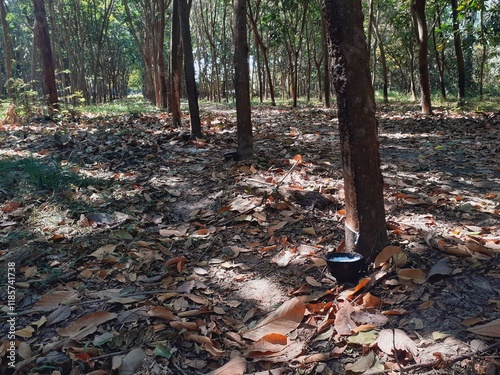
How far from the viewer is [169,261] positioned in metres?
3.04

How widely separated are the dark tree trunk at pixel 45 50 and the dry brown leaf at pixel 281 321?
31.5ft

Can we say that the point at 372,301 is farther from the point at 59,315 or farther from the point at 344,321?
the point at 59,315

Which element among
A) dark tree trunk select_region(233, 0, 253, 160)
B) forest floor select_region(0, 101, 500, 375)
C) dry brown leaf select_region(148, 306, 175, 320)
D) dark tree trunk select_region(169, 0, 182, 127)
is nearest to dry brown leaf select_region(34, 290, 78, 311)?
forest floor select_region(0, 101, 500, 375)

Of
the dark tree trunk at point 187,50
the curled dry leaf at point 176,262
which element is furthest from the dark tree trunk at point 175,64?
the curled dry leaf at point 176,262

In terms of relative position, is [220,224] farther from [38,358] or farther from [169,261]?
[38,358]

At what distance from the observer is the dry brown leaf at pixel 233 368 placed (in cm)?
194

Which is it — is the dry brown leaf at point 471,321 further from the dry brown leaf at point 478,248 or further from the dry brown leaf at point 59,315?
the dry brown leaf at point 59,315

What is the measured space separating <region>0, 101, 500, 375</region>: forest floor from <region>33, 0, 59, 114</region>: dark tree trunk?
236 inches

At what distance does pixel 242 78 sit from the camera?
17.3 feet

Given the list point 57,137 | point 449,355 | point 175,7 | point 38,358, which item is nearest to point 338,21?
point 449,355

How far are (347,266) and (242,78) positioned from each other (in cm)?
342

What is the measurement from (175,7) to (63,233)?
18.9 feet

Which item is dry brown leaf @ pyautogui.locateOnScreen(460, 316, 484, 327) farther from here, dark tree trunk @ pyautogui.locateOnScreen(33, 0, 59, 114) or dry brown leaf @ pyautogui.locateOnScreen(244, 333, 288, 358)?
dark tree trunk @ pyautogui.locateOnScreen(33, 0, 59, 114)

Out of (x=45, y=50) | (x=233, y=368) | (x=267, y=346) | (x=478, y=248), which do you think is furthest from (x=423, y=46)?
(x=233, y=368)
